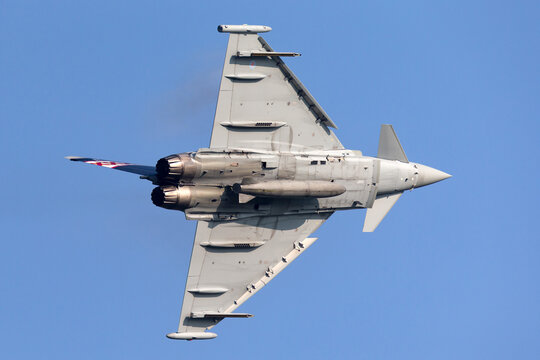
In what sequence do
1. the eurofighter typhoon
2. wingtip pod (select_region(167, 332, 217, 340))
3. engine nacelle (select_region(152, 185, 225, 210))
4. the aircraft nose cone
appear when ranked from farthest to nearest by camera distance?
the aircraft nose cone → wingtip pod (select_region(167, 332, 217, 340)) → the eurofighter typhoon → engine nacelle (select_region(152, 185, 225, 210))

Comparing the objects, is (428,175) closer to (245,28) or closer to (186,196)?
(245,28)

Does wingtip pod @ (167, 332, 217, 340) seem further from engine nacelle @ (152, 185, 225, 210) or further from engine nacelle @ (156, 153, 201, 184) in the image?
engine nacelle @ (156, 153, 201, 184)

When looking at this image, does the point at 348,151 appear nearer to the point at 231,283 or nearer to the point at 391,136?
the point at 391,136

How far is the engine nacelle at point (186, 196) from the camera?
1303 inches

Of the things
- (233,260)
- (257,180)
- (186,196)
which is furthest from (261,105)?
(233,260)

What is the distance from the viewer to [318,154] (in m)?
35.0

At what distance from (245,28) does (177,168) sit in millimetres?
4423

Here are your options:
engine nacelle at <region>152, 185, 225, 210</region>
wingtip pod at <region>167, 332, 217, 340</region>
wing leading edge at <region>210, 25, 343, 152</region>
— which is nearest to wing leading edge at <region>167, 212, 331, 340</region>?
wingtip pod at <region>167, 332, 217, 340</region>

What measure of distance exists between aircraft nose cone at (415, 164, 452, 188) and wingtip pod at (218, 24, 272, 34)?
6858 millimetres

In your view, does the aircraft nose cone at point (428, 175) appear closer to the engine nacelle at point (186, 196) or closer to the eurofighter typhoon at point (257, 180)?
the eurofighter typhoon at point (257, 180)

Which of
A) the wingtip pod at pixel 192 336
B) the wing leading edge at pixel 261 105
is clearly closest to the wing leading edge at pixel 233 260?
the wingtip pod at pixel 192 336

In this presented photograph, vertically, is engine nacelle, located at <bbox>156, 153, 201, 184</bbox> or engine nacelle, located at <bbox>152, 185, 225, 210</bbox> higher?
engine nacelle, located at <bbox>156, 153, 201, 184</bbox>

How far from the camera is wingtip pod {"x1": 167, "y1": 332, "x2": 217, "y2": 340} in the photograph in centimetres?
3578

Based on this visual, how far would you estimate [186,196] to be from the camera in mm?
33344
